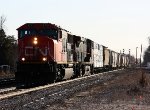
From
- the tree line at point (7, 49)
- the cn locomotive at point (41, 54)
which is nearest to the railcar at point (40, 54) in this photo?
the cn locomotive at point (41, 54)

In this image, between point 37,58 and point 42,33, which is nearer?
point 37,58

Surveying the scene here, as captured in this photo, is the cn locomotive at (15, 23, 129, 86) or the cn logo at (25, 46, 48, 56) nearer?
the cn locomotive at (15, 23, 129, 86)

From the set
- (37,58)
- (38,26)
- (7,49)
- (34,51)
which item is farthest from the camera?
(7,49)

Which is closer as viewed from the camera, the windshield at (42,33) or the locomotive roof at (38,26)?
the windshield at (42,33)

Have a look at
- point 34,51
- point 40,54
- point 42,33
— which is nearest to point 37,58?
point 40,54

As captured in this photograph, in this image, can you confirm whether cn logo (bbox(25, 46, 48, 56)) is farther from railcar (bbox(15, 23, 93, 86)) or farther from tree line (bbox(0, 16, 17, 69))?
tree line (bbox(0, 16, 17, 69))

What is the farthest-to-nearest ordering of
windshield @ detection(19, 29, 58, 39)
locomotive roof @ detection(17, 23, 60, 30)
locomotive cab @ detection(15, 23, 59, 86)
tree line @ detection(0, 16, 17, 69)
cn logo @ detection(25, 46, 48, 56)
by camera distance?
tree line @ detection(0, 16, 17, 69), locomotive roof @ detection(17, 23, 60, 30), windshield @ detection(19, 29, 58, 39), cn logo @ detection(25, 46, 48, 56), locomotive cab @ detection(15, 23, 59, 86)

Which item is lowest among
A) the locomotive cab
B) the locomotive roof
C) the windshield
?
the locomotive cab

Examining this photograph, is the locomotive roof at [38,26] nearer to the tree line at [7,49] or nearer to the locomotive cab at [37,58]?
→ the locomotive cab at [37,58]

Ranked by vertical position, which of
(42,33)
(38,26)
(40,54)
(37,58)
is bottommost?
(37,58)

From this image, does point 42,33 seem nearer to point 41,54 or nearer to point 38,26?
point 38,26

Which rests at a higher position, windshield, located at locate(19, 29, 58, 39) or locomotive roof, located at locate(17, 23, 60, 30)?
locomotive roof, located at locate(17, 23, 60, 30)

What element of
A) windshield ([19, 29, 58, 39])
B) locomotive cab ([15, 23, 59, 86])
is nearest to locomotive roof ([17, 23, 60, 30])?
windshield ([19, 29, 58, 39])

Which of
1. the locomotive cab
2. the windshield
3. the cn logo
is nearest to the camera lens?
the locomotive cab
